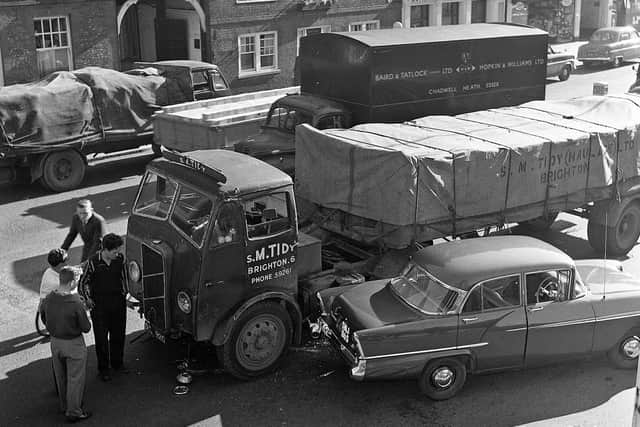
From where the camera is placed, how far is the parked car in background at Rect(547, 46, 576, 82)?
1256 inches

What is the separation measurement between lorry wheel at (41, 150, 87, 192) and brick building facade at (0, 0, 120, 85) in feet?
21.3

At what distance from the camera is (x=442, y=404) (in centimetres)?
936

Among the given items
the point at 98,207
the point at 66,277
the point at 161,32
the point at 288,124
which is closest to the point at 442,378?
the point at 66,277

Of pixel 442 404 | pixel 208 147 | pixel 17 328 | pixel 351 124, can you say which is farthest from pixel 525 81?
pixel 17 328

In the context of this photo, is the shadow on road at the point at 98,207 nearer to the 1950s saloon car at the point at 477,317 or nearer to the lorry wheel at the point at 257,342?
the lorry wheel at the point at 257,342

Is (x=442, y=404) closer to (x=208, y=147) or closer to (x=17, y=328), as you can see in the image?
(x=17, y=328)

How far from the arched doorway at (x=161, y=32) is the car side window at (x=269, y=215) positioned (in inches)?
761

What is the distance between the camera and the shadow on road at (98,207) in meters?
16.2

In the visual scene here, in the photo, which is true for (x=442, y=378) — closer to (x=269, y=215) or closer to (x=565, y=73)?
(x=269, y=215)

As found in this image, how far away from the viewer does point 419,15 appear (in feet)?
120

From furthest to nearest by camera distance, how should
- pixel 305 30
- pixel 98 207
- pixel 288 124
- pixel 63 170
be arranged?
1. pixel 305 30
2. pixel 63 170
3. pixel 98 207
4. pixel 288 124

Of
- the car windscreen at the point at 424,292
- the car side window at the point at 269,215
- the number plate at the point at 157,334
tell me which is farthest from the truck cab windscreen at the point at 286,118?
the number plate at the point at 157,334

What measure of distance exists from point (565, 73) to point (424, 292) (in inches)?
1002

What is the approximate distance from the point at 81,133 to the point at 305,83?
16.2 ft
